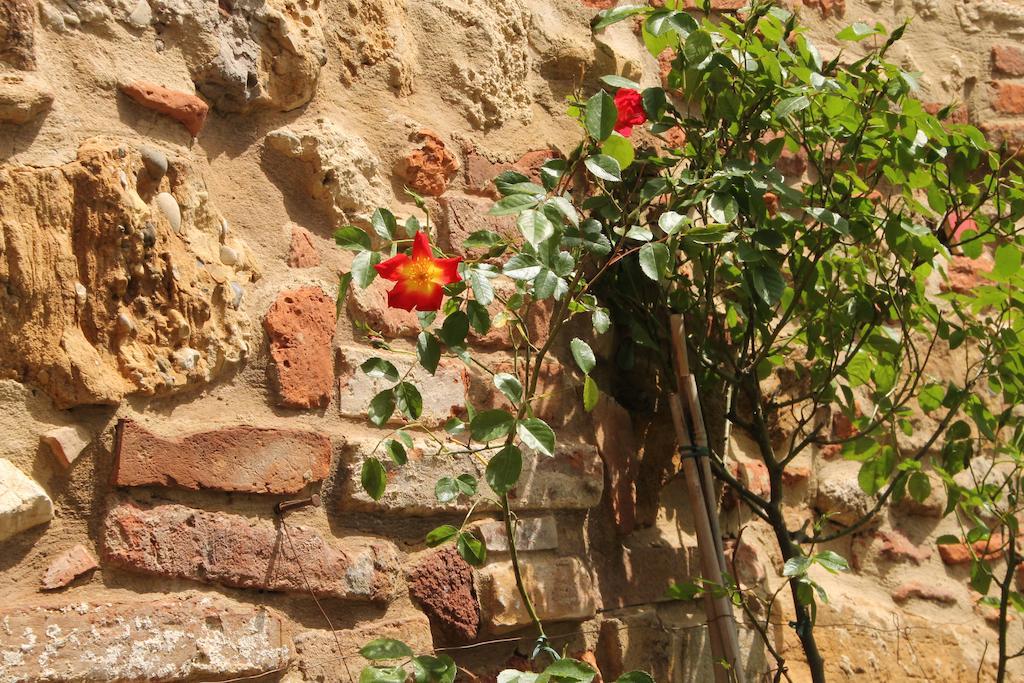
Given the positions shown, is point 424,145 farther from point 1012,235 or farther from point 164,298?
point 1012,235

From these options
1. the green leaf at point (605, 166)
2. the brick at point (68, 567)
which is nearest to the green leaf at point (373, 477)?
the brick at point (68, 567)

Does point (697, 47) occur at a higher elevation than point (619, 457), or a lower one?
higher

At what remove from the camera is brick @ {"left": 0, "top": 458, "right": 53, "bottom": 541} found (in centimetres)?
110

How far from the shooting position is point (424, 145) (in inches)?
66.2

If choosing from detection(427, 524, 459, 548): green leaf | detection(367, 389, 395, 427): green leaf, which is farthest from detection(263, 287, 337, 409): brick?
detection(427, 524, 459, 548): green leaf

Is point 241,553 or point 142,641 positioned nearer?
point 142,641

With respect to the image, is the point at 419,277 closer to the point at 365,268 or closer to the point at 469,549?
the point at 365,268

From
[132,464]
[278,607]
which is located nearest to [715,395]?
[278,607]

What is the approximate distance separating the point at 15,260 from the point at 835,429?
159 centimetres

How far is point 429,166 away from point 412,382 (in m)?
0.36

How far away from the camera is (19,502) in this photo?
3.66 ft

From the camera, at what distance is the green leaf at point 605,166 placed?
1324 millimetres

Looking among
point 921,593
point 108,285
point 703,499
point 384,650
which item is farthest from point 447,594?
point 921,593

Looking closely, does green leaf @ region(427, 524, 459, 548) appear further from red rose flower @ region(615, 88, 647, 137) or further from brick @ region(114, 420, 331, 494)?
red rose flower @ region(615, 88, 647, 137)
